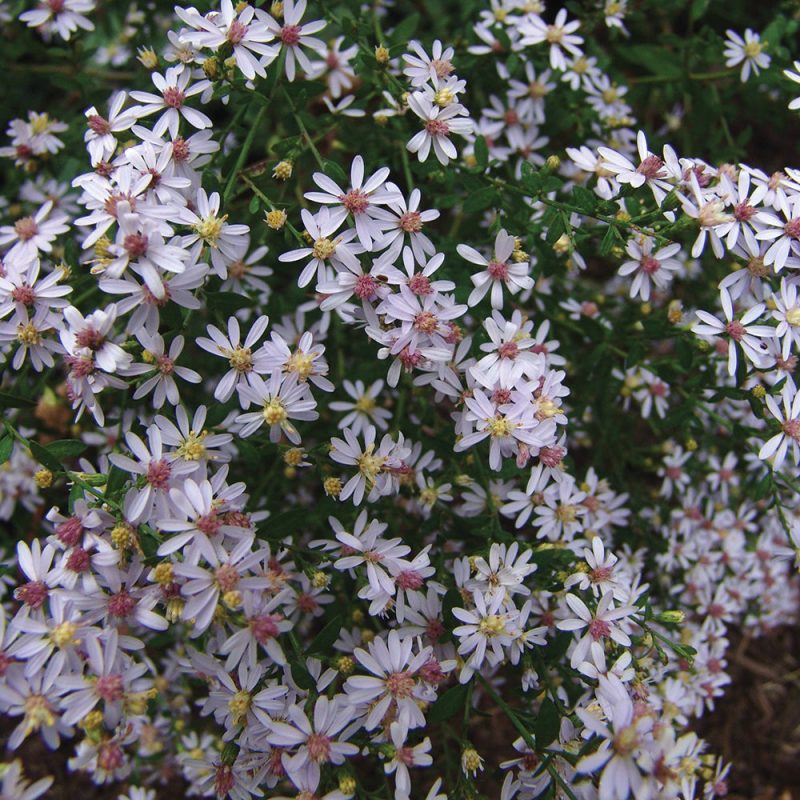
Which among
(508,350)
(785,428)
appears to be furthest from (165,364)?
(785,428)

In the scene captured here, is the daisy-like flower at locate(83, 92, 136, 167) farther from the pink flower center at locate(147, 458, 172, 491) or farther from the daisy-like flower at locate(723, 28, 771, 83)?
the daisy-like flower at locate(723, 28, 771, 83)

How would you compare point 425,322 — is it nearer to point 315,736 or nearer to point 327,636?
point 327,636

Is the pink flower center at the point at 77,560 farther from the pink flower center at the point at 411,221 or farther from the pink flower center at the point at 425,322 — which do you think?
the pink flower center at the point at 411,221

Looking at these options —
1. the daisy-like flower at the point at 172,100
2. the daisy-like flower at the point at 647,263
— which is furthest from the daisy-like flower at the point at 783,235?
the daisy-like flower at the point at 172,100

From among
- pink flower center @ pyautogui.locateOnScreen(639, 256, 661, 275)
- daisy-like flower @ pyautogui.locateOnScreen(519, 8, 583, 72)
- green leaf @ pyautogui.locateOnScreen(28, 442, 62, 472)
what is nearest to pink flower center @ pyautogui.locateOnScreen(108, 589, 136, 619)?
green leaf @ pyautogui.locateOnScreen(28, 442, 62, 472)

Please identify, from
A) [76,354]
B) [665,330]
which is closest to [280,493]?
[76,354]

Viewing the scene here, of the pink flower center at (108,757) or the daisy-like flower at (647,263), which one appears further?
the daisy-like flower at (647,263)

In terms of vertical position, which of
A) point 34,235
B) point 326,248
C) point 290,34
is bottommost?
point 326,248
